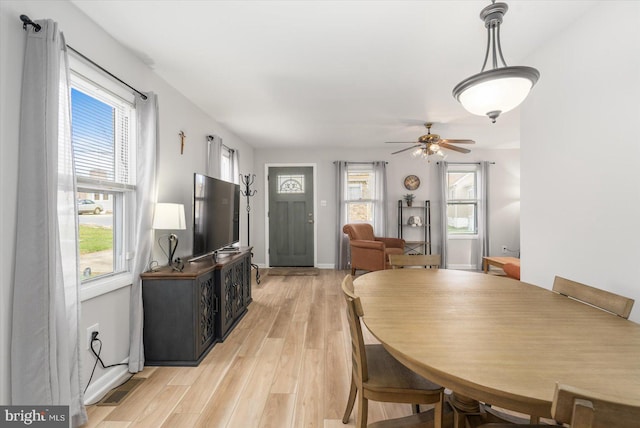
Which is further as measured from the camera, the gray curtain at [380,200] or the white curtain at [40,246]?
the gray curtain at [380,200]

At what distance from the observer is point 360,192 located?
5.92m

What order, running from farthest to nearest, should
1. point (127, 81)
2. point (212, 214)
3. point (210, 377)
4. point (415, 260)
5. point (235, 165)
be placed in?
1. point (235, 165)
2. point (212, 214)
3. point (415, 260)
4. point (127, 81)
5. point (210, 377)

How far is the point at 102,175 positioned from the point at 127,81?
80 cm

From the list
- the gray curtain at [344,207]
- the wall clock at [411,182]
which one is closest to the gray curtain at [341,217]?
the gray curtain at [344,207]

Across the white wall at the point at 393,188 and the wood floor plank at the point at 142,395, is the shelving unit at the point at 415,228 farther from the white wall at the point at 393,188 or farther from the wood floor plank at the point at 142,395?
the wood floor plank at the point at 142,395

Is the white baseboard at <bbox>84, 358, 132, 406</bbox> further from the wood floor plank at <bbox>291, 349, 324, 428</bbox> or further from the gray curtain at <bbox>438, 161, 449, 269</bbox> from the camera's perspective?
the gray curtain at <bbox>438, 161, 449, 269</bbox>

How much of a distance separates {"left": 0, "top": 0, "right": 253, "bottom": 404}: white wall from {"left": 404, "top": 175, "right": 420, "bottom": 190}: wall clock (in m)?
4.03

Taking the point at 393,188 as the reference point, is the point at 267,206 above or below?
below

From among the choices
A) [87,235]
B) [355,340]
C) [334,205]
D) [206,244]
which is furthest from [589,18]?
[334,205]

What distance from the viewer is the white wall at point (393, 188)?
5.86 meters

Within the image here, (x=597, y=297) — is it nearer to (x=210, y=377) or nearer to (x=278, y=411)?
(x=278, y=411)

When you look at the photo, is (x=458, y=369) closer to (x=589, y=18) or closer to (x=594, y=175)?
(x=594, y=175)

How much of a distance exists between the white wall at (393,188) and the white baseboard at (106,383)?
380 centimetres

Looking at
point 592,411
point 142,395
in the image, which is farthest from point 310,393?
point 592,411
